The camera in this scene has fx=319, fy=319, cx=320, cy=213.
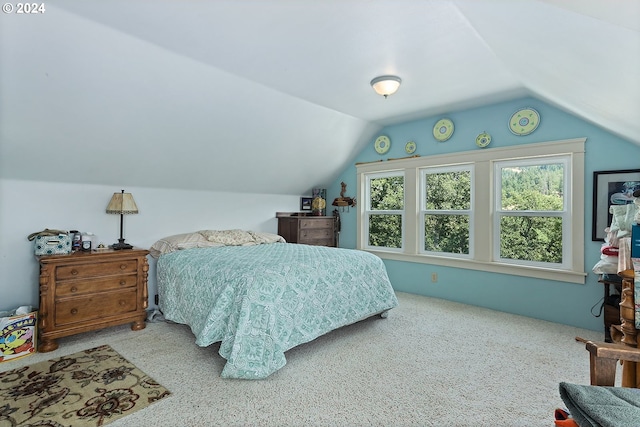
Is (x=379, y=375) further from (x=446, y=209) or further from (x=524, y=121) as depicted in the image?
(x=524, y=121)

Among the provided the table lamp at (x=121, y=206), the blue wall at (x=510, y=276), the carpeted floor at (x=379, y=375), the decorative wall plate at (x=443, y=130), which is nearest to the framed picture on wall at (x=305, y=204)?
the blue wall at (x=510, y=276)

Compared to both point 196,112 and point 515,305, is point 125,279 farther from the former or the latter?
point 515,305

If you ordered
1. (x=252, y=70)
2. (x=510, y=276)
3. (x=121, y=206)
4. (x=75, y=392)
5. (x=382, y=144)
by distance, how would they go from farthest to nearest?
(x=382, y=144) < (x=510, y=276) < (x=121, y=206) < (x=252, y=70) < (x=75, y=392)

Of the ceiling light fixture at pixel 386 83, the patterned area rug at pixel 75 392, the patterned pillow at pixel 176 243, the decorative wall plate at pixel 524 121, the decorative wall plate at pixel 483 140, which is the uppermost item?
the ceiling light fixture at pixel 386 83

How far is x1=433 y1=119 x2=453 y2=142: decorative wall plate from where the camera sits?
4125mm

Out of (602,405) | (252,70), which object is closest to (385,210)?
(252,70)

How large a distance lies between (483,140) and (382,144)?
4.70 feet

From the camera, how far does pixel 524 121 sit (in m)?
3.54

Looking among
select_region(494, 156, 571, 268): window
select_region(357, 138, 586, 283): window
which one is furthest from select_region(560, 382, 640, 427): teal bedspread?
select_region(494, 156, 571, 268): window

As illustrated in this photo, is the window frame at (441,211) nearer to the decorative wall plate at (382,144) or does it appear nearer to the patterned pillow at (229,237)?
the decorative wall plate at (382,144)

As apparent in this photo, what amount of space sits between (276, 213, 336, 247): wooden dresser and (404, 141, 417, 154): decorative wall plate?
1640mm

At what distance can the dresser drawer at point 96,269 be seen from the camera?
8.89ft

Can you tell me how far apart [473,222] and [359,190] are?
181 centimetres

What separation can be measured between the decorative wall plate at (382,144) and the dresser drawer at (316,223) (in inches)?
54.2
